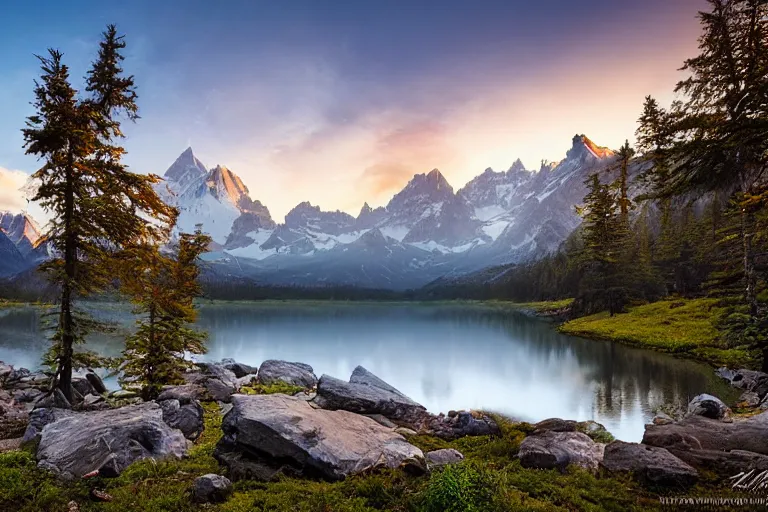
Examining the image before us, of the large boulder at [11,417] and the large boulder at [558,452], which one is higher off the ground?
the large boulder at [558,452]

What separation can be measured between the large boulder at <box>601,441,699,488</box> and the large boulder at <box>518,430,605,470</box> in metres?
0.51

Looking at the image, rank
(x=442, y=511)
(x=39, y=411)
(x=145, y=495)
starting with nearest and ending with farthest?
1. (x=442, y=511)
2. (x=145, y=495)
3. (x=39, y=411)

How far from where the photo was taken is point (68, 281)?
51.5 feet

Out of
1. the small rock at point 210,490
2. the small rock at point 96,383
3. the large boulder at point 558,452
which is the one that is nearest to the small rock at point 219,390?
the small rock at point 96,383

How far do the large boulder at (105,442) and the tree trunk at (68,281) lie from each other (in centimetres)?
426

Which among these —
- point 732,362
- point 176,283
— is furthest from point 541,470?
point 732,362

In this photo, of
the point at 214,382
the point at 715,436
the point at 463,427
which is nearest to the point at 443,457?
the point at 463,427

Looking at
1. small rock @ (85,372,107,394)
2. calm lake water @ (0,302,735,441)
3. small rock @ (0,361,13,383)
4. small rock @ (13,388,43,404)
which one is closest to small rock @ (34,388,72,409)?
calm lake water @ (0,302,735,441)

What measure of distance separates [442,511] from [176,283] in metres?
20.6

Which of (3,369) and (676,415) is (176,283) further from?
(676,415)

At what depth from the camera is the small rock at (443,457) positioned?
10.0m

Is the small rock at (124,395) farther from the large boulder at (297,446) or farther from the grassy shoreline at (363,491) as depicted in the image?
the large boulder at (297,446)

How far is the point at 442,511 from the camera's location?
23.5 ft

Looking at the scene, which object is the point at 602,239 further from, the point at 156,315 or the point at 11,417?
the point at 11,417
